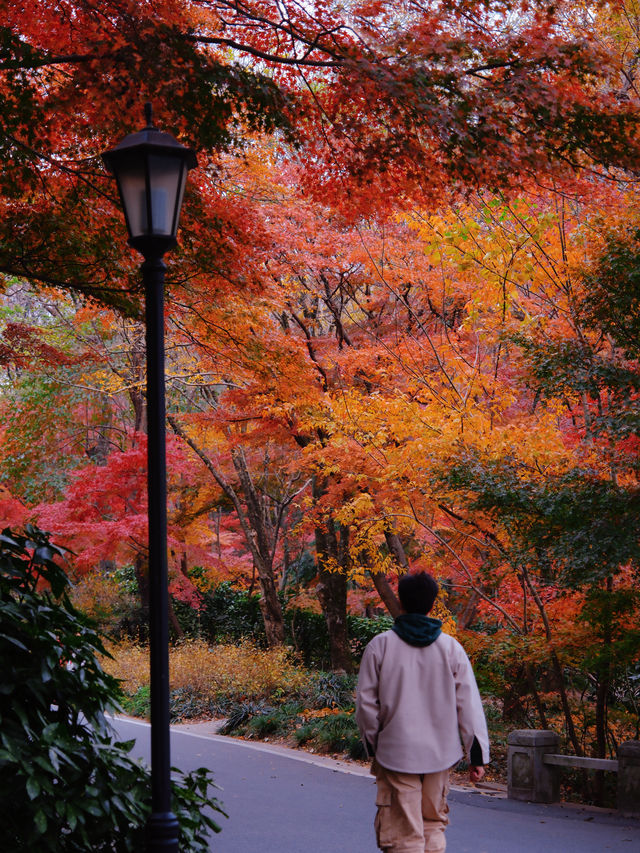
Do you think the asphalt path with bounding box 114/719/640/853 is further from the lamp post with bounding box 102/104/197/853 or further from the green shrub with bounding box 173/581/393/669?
the green shrub with bounding box 173/581/393/669

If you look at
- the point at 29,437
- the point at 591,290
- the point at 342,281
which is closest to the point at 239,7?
the point at 591,290

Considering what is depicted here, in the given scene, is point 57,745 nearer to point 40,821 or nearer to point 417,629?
point 40,821

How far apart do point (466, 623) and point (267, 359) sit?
669cm

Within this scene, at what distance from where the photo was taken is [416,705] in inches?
180

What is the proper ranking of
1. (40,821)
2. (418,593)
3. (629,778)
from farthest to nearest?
1. (629,778)
2. (418,593)
3. (40,821)

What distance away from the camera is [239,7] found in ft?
23.4

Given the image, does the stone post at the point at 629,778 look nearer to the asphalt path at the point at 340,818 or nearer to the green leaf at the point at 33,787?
the asphalt path at the point at 340,818

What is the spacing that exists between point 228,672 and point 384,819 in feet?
45.4

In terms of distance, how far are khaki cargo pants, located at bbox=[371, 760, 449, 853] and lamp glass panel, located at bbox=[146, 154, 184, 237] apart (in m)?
3.03

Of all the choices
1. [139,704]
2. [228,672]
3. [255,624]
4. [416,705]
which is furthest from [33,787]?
[255,624]

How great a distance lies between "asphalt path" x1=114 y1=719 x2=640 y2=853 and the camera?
7.31 metres

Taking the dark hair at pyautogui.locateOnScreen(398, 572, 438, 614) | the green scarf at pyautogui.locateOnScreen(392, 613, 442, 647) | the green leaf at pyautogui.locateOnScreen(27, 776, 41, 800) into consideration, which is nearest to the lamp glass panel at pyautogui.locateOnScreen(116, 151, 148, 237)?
the dark hair at pyautogui.locateOnScreen(398, 572, 438, 614)

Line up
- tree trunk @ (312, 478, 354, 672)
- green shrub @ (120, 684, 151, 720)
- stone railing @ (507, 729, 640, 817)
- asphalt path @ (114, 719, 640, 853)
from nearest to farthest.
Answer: asphalt path @ (114, 719, 640, 853)
stone railing @ (507, 729, 640, 817)
green shrub @ (120, 684, 151, 720)
tree trunk @ (312, 478, 354, 672)

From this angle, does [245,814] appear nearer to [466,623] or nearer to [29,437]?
[466,623]
